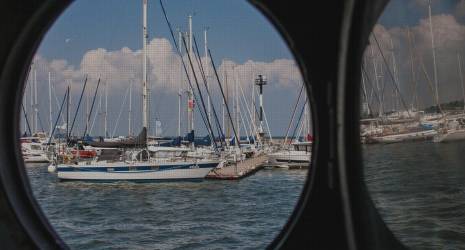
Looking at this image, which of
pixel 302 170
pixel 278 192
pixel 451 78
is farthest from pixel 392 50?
pixel 302 170

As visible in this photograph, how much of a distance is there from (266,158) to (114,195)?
6.36 metres

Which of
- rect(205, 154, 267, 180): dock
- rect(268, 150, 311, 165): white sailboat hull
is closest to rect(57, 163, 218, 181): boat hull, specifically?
rect(205, 154, 267, 180): dock

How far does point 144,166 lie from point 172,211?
203cm

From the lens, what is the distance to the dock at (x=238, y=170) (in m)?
15.1

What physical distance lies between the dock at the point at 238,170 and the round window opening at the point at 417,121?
505 inches

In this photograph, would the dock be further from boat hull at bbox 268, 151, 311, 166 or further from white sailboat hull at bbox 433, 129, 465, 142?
white sailboat hull at bbox 433, 129, 465, 142

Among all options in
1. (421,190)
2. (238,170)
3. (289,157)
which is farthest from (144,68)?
(421,190)

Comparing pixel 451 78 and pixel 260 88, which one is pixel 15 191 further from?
pixel 260 88

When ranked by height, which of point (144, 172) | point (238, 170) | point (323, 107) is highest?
point (323, 107)

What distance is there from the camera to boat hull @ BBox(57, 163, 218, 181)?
1353 cm

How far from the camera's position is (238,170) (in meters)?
15.8

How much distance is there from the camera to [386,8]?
185 cm

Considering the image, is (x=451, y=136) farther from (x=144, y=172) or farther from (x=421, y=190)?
(x=144, y=172)

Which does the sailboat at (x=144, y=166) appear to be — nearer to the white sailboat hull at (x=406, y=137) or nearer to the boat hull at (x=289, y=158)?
the boat hull at (x=289, y=158)
